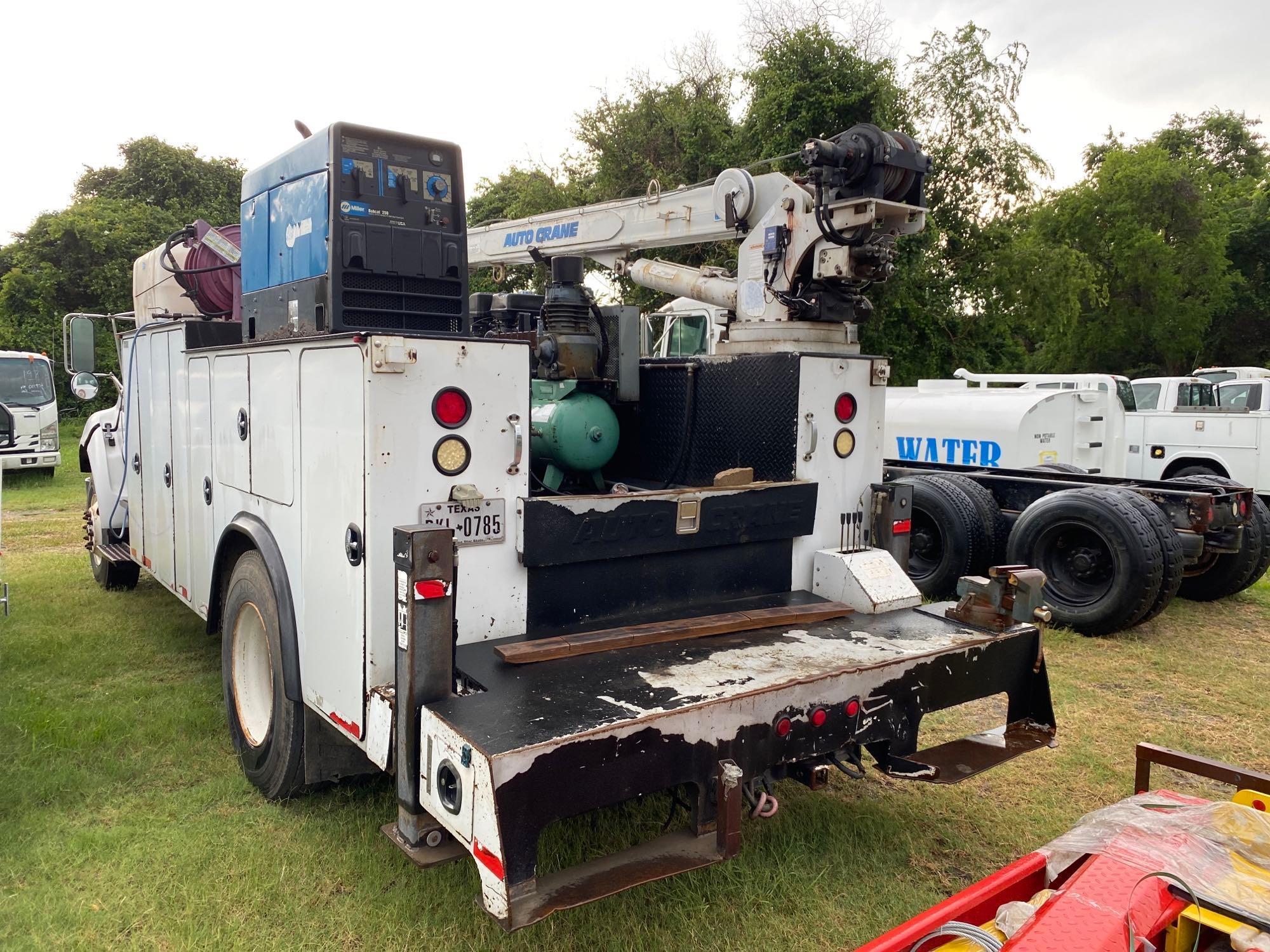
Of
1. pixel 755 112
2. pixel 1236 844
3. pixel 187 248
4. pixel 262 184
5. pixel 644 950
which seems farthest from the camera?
pixel 755 112

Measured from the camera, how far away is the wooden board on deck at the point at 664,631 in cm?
314

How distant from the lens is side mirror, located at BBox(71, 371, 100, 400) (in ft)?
19.2

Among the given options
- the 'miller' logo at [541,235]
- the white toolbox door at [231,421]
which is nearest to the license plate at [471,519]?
the white toolbox door at [231,421]

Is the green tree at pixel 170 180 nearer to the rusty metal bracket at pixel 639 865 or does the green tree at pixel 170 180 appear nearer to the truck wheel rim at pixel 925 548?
the truck wheel rim at pixel 925 548


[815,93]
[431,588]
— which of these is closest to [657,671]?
[431,588]

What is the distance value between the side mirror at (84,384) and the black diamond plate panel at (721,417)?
3650 millimetres

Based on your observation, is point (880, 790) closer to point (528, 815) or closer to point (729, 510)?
point (729, 510)

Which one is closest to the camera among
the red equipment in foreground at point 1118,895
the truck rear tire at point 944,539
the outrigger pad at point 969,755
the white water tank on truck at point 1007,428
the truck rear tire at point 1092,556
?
the red equipment in foreground at point 1118,895

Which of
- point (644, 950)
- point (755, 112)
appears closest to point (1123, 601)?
point (644, 950)

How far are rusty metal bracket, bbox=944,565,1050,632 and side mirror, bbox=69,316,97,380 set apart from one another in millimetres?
5308

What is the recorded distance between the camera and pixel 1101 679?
229 inches

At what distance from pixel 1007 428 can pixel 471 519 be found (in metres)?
8.81

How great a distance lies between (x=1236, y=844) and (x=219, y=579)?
13.3 ft

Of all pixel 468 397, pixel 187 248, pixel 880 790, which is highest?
pixel 187 248
